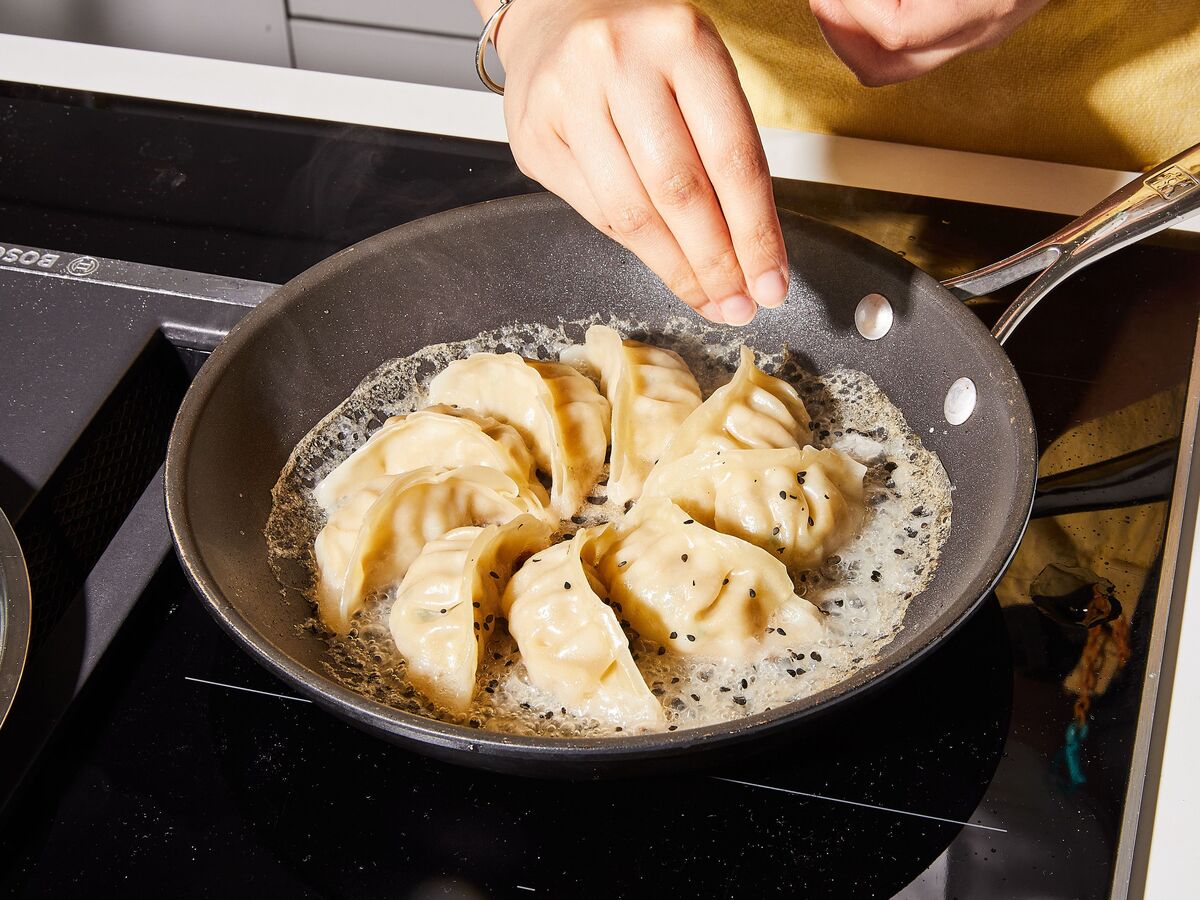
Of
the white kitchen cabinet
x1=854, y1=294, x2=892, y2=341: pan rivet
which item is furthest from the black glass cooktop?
the white kitchen cabinet

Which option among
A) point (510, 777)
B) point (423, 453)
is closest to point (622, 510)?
point (423, 453)

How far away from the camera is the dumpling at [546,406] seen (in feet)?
3.66

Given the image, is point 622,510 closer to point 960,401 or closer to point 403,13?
point 960,401

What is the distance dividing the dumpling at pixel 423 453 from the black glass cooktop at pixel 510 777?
7.1 inches

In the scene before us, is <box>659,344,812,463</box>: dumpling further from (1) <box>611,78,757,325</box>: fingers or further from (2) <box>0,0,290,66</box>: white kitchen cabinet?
(2) <box>0,0,290,66</box>: white kitchen cabinet

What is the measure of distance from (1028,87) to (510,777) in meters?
1.12

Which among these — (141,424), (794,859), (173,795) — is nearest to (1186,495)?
(794,859)

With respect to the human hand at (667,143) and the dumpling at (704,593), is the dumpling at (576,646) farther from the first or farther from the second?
the human hand at (667,143)

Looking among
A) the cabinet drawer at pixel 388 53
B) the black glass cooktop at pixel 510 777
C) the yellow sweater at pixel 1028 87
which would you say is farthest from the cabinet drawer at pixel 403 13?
the black glass cooktop at pixel 510 777

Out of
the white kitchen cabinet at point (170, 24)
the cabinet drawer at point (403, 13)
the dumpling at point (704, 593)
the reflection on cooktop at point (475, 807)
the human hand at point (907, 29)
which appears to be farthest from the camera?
the white kitchen cabinet at point (170, 24)

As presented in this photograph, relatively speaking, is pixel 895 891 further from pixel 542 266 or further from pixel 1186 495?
pixel 542 266

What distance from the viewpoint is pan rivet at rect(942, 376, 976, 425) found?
1051 millimetres

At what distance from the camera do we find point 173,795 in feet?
2.95

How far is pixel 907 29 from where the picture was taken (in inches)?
42.5
